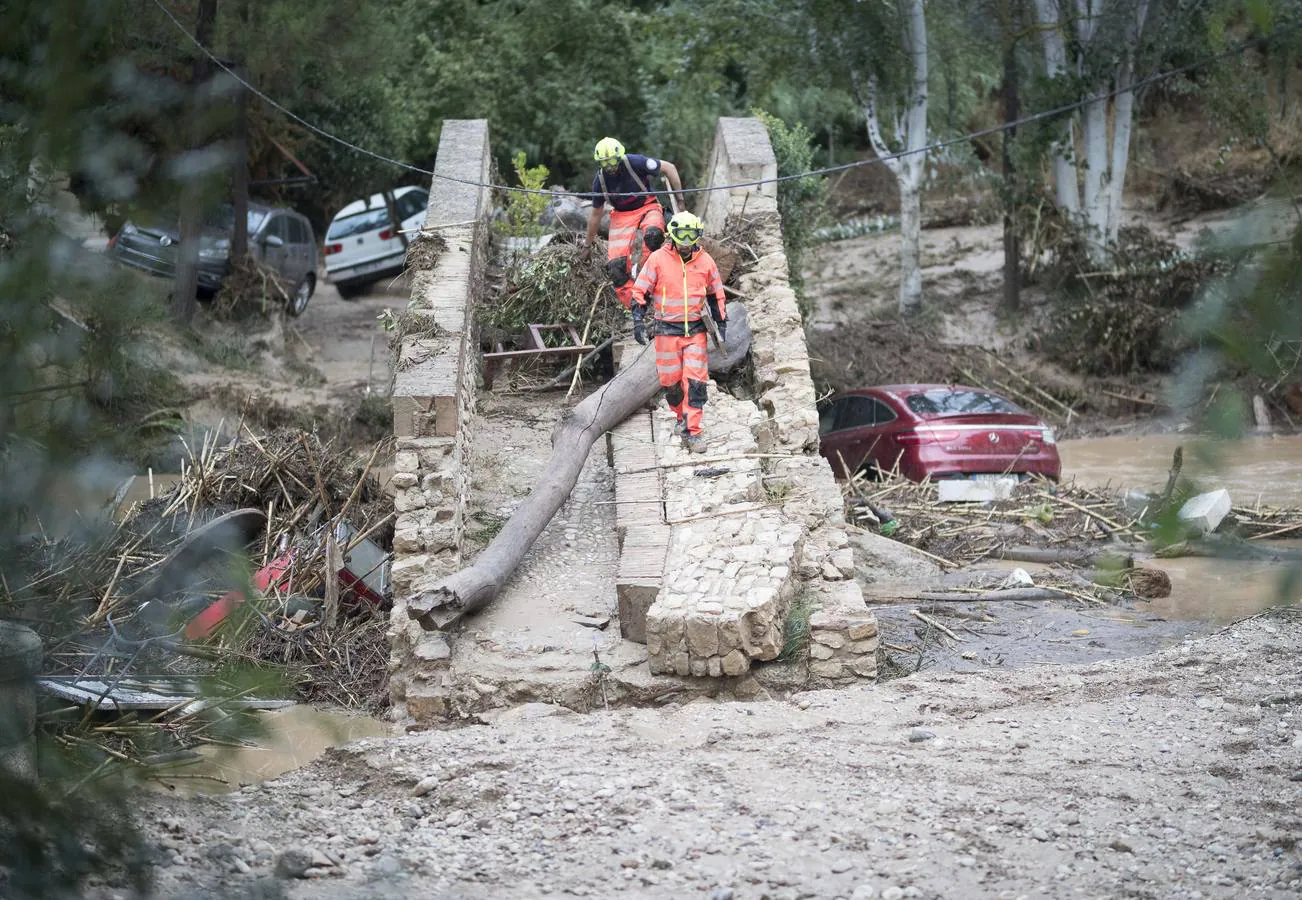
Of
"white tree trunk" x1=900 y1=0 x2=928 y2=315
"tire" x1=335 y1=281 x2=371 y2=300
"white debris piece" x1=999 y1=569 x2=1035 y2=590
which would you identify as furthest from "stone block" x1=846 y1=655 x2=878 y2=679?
"tire" x1=335 y1=281 x2=371 y2=300

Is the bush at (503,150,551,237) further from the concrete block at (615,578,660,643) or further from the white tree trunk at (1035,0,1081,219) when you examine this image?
the white tree trunk at (1035,0,1081,219)

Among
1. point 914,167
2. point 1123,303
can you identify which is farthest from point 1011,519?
point 914,167

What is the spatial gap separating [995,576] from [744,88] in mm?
20415

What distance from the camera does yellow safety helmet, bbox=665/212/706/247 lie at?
36.2 feet

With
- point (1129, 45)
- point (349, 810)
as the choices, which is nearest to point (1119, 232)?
point (1129, 45)

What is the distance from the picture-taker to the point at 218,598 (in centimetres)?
544

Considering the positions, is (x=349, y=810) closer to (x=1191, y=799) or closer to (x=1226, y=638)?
(x=1191, y=799)

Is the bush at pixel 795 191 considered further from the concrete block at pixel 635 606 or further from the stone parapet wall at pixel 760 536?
the concrete block at pixel 635 606

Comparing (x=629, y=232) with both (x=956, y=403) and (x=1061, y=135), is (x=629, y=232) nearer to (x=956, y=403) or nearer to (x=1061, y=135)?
(x=956, y=403)

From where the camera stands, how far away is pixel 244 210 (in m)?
22.6

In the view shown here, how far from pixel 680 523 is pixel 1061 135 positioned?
15873 millimetres

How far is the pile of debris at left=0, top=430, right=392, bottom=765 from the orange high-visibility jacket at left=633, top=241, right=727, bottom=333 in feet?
8.84

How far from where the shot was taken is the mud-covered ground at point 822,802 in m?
5.73

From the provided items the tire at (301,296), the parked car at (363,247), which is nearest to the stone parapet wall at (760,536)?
the tire at (301,296)
